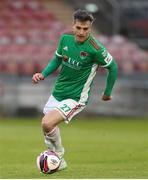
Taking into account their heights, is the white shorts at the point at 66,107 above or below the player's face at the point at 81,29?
below

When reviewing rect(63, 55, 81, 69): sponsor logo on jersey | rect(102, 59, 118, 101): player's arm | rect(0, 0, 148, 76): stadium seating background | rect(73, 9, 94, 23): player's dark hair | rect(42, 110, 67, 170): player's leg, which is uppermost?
rect(73, 9, 94, 23): player's dark hair

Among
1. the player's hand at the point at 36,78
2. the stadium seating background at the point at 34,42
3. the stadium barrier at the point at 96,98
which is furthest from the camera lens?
the stadium seating background at the point at 34,42

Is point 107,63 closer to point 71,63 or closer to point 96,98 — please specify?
point 71,63

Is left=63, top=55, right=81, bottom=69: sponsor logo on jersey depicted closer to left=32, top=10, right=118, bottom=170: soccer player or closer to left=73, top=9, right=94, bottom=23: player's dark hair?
left=32, top=10, right=118, bottom=170: soccer player

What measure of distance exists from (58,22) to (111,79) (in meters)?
19.6

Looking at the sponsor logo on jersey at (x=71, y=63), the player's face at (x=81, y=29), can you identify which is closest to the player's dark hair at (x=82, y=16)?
the player's face at (x=81, y=29)

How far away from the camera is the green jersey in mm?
10609

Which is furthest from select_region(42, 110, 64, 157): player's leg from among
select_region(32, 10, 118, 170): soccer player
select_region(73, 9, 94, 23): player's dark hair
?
select_region(73, 9, 94, 23): player's dark hair

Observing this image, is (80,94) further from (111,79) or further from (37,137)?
(37,137)

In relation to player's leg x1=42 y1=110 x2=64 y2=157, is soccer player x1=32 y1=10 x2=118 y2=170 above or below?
above

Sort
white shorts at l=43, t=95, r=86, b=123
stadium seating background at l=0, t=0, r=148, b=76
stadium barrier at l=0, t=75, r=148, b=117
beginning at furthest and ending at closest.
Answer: stadium seating background at l=0, t=0, r=148, b=76 < stadium barrier at l=0, t=75, r=148, b=117 < white shorts at l=43, t=95, r=86, b=123

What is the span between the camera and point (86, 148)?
51.2 ft

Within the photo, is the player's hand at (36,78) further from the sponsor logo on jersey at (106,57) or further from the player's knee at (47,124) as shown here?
the sponsor logo on jersey at (106,57)

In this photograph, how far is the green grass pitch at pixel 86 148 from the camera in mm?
10664
